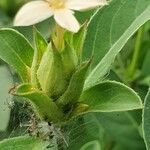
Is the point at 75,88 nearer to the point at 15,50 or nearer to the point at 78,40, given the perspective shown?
the point at 78,40

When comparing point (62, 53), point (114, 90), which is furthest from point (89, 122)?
point (62, 53)

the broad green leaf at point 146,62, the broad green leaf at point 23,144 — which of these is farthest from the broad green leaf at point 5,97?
the broad green leaf at point 146,62

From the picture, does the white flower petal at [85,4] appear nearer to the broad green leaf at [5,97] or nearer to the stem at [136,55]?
the broad green leaf at [5,97]

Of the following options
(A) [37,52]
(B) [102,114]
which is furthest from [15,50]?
(B) [102,114]

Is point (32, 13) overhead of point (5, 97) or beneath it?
overhead

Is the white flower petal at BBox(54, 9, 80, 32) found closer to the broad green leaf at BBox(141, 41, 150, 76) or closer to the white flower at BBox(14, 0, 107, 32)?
the white flower at BBox(14, 0, 107, 32)
